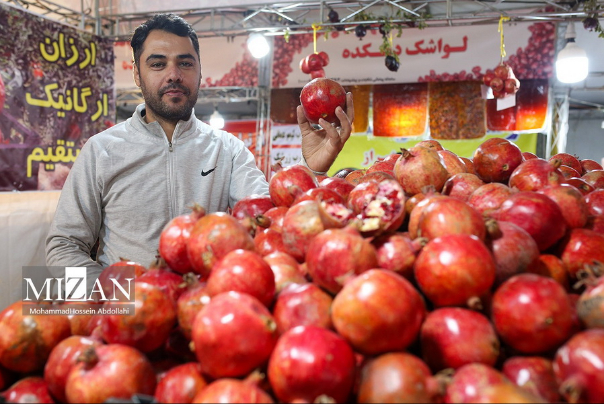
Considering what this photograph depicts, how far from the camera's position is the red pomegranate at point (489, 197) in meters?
1.37

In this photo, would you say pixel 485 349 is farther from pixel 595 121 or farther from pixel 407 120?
pixel 595 121

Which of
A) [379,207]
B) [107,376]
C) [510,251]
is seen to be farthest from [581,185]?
[107,376]

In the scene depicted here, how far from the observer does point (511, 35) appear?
7.39m

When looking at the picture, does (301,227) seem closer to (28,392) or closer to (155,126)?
(28,392)

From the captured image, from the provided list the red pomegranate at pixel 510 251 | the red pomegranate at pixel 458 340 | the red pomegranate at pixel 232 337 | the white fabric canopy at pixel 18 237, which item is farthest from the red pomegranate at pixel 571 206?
the white fabric canopy at pixel 18 237

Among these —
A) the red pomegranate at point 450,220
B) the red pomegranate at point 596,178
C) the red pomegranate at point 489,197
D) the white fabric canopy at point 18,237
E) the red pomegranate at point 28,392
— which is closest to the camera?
the red pomegranate at point 28,392

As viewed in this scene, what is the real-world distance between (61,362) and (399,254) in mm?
742

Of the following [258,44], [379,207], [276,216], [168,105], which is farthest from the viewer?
[258,44]

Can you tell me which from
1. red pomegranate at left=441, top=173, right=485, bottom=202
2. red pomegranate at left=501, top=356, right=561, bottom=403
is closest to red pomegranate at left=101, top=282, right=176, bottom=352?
red pomegranate at left=501, top=356, right=561, bottom=403

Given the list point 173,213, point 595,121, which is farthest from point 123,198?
point 595,121

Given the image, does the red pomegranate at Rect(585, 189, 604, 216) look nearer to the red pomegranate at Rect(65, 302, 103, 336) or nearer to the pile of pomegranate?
the pile of pomegranate

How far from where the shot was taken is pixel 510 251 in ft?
3.50

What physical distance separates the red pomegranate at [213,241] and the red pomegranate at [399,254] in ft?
1.04

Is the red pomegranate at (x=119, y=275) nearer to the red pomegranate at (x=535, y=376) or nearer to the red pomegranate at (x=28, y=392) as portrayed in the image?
the red pomegranate at (x=28, y=392)
